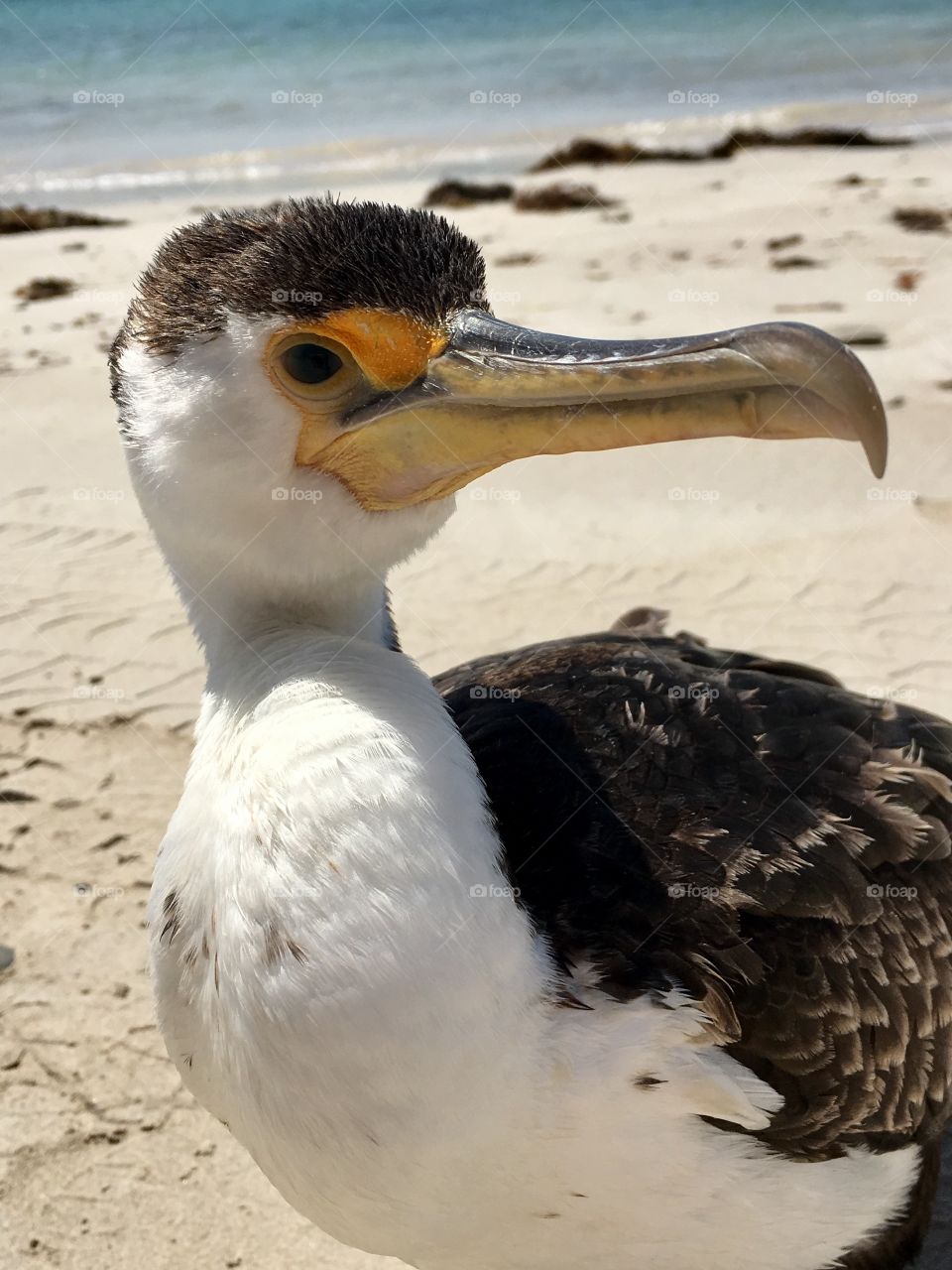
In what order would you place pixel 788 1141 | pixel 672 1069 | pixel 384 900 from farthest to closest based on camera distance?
pixel 788 1141 → pixel 672 1069 → pixel 384 900

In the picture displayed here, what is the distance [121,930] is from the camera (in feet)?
13.8

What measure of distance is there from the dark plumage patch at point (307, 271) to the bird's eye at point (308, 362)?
61 millimetres

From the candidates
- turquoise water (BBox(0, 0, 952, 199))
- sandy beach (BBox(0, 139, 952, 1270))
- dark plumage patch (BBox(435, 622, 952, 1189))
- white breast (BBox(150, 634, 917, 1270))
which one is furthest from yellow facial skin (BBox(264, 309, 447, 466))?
turquoise water (BBox(0, 0, 952, 199))

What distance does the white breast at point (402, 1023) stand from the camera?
2.11 m

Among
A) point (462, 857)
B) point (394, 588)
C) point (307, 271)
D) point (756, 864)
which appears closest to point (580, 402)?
point (307, 271)

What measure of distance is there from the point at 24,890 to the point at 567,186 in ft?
34.2

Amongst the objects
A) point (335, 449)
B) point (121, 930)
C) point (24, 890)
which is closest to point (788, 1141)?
point (335, 449)

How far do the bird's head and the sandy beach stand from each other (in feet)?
6.10

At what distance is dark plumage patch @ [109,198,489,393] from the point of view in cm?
230

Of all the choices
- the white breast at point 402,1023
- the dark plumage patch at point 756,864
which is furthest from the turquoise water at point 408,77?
the white breast at point 402,1023

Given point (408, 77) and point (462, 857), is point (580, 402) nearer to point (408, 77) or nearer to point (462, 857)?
point (462, 857)

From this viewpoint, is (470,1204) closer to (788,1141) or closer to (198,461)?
(788,1141)

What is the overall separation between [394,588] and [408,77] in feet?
65.6

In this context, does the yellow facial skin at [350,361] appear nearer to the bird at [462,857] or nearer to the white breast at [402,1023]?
the bird at [462,857]
